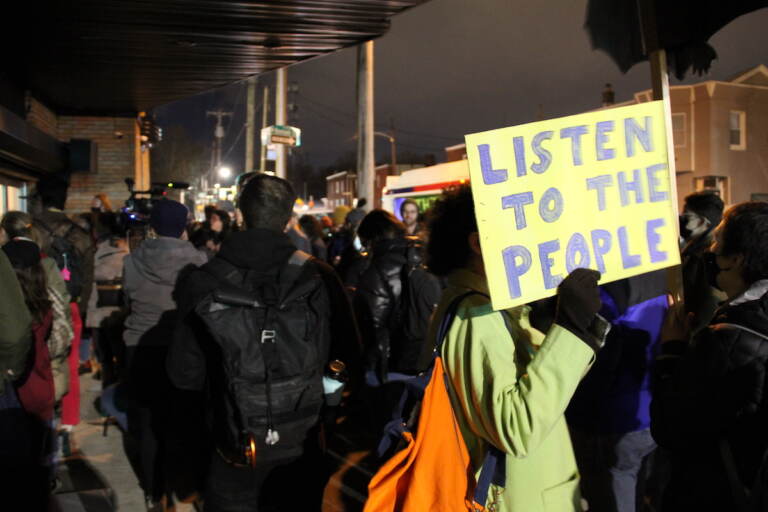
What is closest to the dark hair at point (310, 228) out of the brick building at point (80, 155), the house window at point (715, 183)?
the brick building at point (80, 155)

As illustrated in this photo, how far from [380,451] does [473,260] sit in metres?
0.69

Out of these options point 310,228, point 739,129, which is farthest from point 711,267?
point 739,129

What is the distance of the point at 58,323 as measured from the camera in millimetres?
4484

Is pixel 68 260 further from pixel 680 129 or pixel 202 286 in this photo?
pixel 680 129

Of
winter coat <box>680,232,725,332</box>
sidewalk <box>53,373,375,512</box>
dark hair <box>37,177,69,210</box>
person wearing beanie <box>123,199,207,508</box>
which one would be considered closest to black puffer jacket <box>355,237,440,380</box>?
sidewalk <box>53,373,375,512</box>

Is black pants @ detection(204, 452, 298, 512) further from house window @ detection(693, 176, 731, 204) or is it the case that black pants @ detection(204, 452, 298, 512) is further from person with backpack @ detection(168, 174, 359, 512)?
house window @ detection(693, 176, 731, 204)

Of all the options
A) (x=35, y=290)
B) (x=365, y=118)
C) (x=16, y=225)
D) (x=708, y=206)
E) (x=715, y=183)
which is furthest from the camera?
(x=715, y=183)

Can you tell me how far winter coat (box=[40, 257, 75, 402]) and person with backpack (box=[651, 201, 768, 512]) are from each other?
153 inches

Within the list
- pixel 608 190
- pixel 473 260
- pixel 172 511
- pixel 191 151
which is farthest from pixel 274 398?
pixel 191 151

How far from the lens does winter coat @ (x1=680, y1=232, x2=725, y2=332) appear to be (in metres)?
3.47

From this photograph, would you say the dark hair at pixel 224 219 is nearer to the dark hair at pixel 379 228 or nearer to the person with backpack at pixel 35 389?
the dark hair at pixel 379 228

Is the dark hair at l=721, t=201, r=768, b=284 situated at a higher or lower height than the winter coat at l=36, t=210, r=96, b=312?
lower

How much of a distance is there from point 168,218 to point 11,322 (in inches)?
55.3

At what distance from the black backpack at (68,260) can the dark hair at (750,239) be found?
6.30 meters
